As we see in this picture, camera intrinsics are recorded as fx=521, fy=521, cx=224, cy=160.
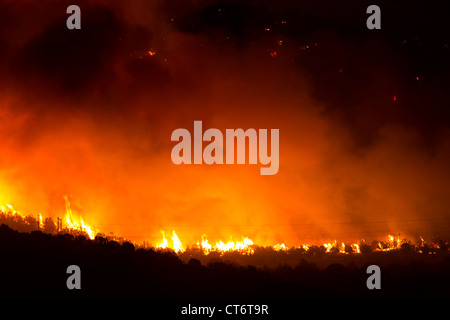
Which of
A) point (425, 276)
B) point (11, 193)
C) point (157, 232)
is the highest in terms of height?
point (11, 193)

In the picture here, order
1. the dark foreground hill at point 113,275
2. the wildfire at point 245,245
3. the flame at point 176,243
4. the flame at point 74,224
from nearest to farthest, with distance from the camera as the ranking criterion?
the dark foreground hill at point 113,275, the flame at point 74,224, the wildfire at point 245,245, the flame at point 176,243

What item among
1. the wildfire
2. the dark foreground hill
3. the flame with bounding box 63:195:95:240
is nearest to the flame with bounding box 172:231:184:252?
the wildfire

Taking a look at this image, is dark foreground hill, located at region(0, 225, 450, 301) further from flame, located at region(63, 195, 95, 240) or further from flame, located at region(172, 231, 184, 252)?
flame, located at region(172, 231, 184, 252)

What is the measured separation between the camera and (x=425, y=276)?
57250mm

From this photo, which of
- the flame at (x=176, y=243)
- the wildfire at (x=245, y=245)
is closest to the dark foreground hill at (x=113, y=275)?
the wildfire at (x=245, y=245)

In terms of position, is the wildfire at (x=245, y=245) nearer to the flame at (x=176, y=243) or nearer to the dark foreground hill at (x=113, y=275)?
the flame at (x=176, y=243)

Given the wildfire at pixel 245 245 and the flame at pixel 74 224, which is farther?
the wildfire at pixel 245 245

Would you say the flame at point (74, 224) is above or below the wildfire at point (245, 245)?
above

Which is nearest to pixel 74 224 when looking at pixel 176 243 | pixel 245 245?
pixel 176 243

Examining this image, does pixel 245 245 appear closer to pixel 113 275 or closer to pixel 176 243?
pixel 176 243
